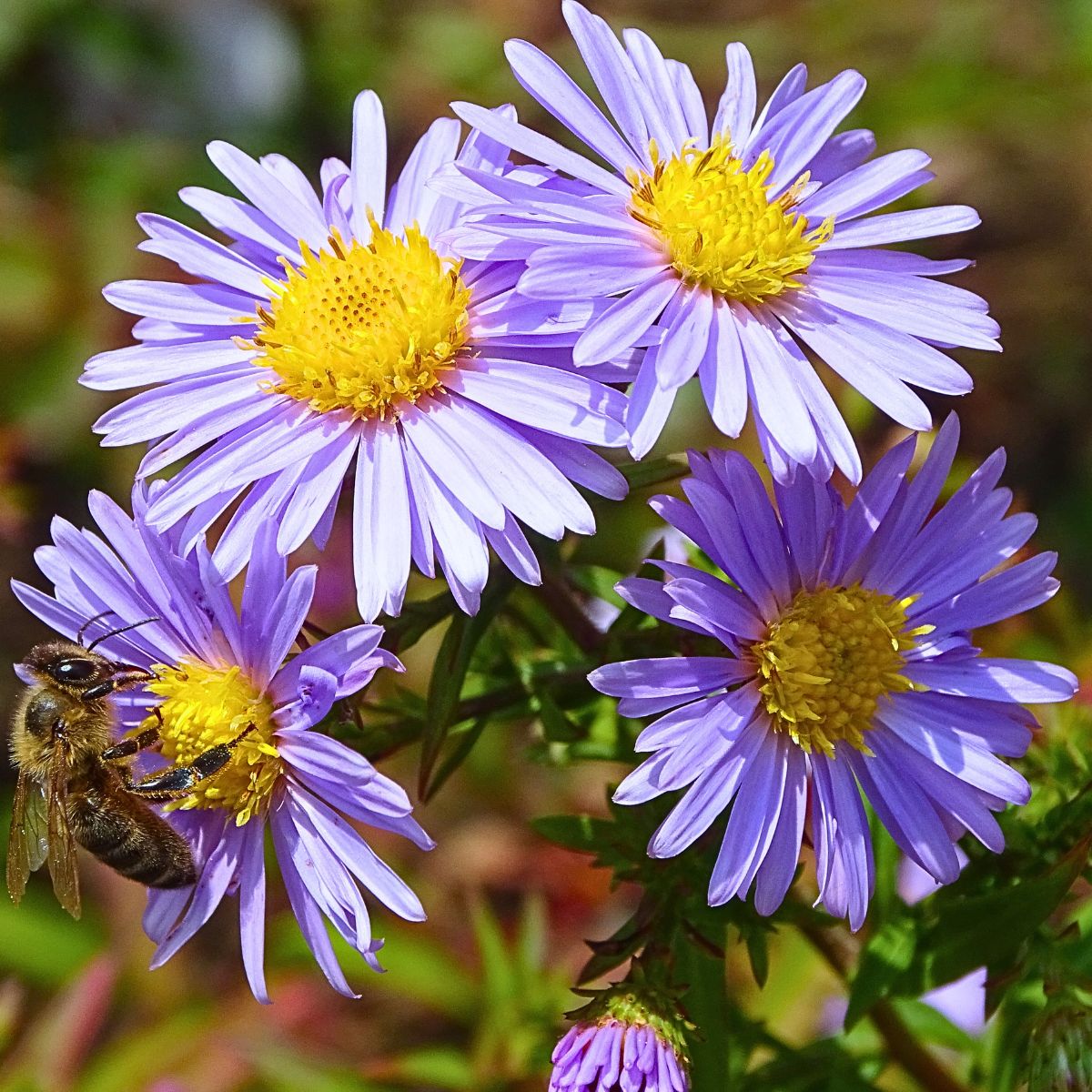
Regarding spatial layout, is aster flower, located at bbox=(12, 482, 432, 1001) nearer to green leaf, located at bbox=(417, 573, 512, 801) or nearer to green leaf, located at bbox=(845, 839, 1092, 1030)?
green leaf, located at bbox=(417, 573, 512, 801)

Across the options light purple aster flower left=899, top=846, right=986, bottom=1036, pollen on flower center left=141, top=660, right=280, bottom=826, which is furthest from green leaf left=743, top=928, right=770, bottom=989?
light purple aster flower left=899, top=846, right=986, bottom=1036

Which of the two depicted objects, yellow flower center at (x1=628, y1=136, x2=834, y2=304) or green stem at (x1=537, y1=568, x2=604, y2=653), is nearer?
yellow flower center at (x1=628, y1=136, x2=834, y2=304)

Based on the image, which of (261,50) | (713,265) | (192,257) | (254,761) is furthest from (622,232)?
(261,50)

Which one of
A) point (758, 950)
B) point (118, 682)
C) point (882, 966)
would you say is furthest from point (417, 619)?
point (882, 966)

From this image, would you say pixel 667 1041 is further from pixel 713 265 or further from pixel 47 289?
pixel 47 289

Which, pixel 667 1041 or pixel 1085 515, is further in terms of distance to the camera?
pixel 1085 515

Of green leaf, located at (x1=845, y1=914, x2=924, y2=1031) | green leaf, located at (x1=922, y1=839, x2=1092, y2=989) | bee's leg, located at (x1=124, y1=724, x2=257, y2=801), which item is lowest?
green leaf, located at (x1=845, y1=914, x2=924, y2=1031)
